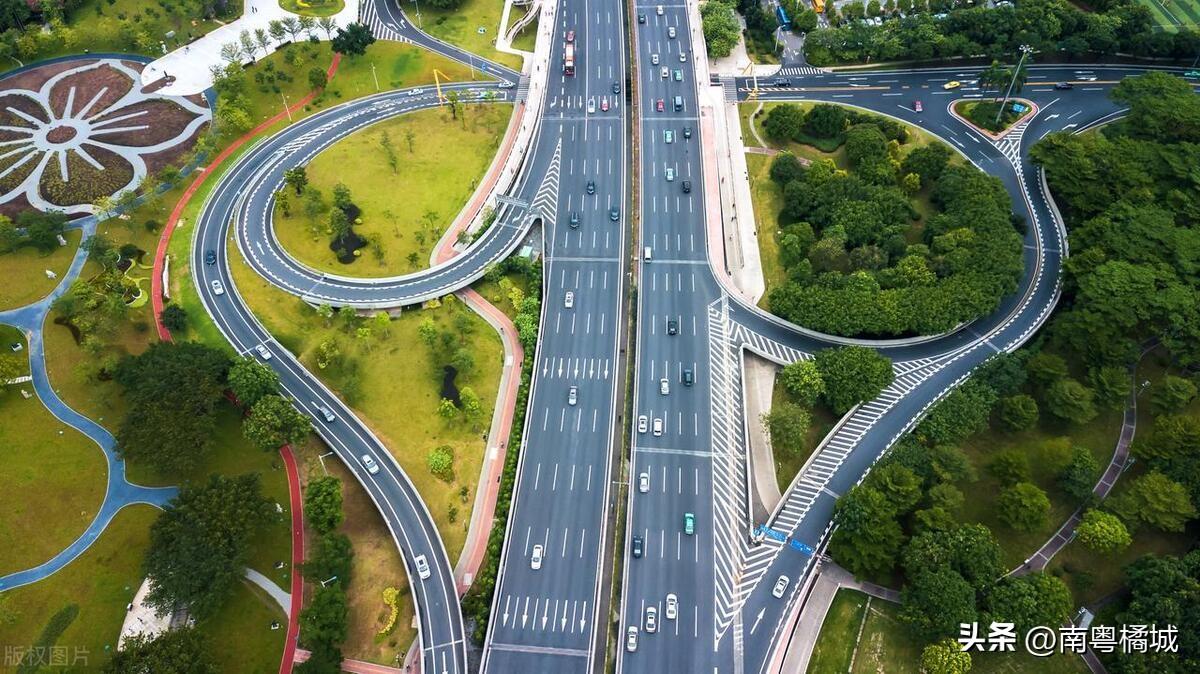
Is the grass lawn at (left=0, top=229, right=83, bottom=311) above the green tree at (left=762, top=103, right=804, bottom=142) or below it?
below

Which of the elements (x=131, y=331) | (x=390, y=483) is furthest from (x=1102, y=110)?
(x=131, y=331)

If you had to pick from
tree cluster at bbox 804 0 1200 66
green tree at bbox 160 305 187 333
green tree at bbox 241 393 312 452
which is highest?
tree cluster at bbox 804 0 1200 66

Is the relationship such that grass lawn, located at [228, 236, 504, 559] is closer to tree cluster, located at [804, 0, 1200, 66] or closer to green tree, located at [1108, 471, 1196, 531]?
green tree, located at [1108, 471, 1196, 531]

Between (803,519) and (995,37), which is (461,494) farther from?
(995,37)

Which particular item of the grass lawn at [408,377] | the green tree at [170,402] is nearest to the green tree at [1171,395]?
the grass lawn at [408,377]

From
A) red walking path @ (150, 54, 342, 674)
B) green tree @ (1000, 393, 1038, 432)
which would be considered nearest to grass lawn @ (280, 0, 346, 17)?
red walking path @ (150, 54, 342, 674)

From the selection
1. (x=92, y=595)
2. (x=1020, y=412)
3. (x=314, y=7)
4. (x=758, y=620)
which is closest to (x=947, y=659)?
Answer: (x=758, y=620)

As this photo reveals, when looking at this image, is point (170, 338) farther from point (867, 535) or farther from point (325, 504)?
point (867, 535)

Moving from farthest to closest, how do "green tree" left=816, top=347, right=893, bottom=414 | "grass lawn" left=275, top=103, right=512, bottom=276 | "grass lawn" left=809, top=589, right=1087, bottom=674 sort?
"grass lawn" left=275, top=103, right=512, bottom=276, "green tree" left=816, top=347, right=893, bottom=414, "grass lawn" left=809, top=589, right=1087, bottom=674
